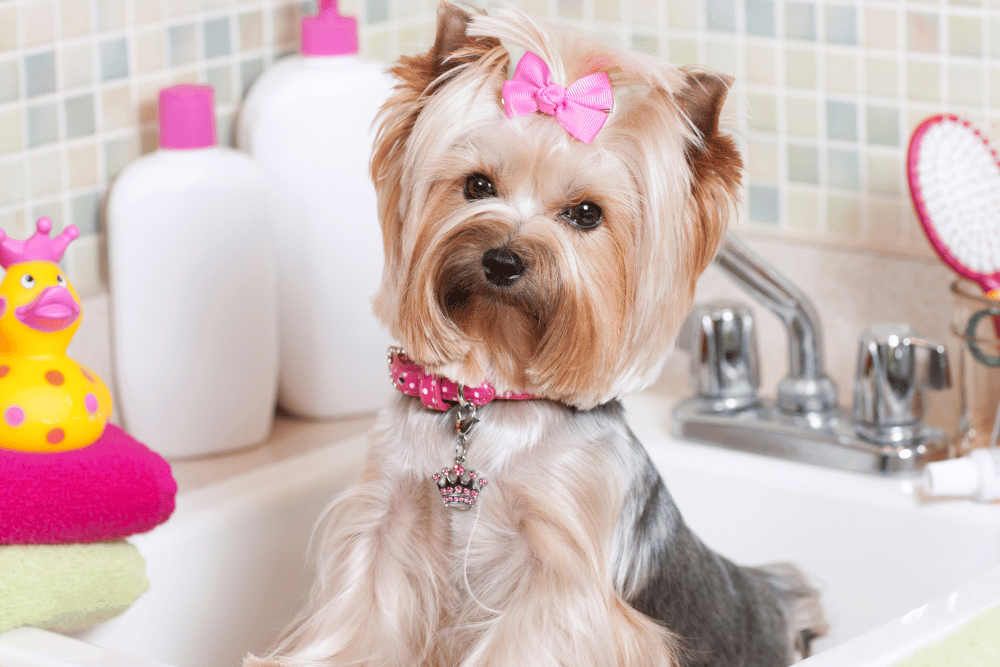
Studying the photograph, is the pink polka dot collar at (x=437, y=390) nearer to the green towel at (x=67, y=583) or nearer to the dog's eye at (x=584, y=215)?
the dog's eye at (x=584, y=215)

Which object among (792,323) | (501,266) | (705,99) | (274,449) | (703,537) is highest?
(705,99)

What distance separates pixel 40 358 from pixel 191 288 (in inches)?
12.1

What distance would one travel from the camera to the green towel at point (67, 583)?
104 centimetres

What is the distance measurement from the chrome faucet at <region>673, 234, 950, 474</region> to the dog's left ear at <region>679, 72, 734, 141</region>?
35 centimetres

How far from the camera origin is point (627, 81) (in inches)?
38.5

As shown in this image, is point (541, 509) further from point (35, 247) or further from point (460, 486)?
point (35, 247)

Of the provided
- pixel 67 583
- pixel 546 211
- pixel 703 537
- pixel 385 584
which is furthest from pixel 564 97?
pixel 703 537

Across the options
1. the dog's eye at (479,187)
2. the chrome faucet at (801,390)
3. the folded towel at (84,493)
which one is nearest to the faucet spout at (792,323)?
the chrome faucet at (801,390)

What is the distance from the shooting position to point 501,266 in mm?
972

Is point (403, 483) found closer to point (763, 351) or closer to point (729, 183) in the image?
point (729, 183)

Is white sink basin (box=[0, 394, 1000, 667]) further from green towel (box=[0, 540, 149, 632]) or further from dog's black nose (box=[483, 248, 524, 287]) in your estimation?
dog's black nose (box=[483, 248, 524, 287])

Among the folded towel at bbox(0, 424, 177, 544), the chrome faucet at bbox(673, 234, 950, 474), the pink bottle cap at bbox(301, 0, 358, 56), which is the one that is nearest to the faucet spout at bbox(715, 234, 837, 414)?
the chrome faucet at bbox(673, 234, 950, 474)

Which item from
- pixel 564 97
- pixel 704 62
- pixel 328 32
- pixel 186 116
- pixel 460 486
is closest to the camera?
pixel 564 97

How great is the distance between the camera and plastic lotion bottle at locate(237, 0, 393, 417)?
4.87 ft
